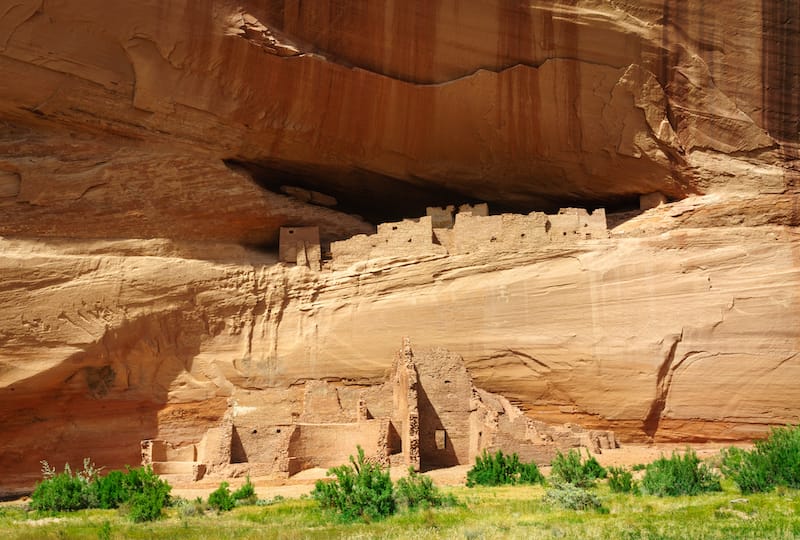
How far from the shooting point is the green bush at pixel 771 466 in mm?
13859

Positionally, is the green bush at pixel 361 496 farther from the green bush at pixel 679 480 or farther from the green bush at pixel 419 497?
the green bush at pixel 679 480

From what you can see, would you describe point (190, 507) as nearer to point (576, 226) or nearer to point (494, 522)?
point (494, 522)

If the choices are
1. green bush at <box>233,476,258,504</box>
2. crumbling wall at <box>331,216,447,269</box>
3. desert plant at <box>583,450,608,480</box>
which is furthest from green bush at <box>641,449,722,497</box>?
crumbling wall at <box>331,216,447,269</box>

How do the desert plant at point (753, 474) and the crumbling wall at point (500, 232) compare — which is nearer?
the desert plant at point (753, 474)

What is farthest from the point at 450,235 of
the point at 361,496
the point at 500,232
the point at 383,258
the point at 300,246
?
the point at 361,496

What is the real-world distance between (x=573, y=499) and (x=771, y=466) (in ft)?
9.84

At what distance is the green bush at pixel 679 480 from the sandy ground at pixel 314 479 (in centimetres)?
201

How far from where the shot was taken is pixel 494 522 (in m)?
12.1

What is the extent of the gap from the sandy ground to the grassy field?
2.22 metres

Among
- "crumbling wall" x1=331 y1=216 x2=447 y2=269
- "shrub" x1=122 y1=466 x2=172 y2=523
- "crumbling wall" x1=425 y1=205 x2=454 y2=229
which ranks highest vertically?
"crumbling wall" x1=425 y1=205 x2=454 y2=229

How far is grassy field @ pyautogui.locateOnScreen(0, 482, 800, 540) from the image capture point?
11273 mm

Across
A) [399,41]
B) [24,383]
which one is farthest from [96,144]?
[399,41]

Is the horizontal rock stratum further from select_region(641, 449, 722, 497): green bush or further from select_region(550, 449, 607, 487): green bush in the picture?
select_region(641, 449, 722, 497): green bush

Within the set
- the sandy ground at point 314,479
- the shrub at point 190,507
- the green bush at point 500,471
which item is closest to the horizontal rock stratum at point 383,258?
the sandy ground at point 314,479
